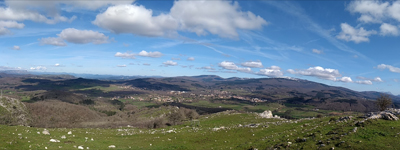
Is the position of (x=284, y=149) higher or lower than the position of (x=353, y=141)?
lower

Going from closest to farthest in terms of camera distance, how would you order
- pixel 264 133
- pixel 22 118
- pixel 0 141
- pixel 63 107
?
pixel 0 141
pixel 264 133
pixel 22 118
pixel 63 107

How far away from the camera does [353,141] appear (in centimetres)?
1970

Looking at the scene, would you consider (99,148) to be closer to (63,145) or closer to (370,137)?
(63,145)

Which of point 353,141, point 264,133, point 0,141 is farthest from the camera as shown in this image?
point 264,133

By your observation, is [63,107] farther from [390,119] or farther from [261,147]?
[390,119]

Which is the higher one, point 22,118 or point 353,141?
point 353,141

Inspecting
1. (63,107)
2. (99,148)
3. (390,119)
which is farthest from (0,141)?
(63,107)

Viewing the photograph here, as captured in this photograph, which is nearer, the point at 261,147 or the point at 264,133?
the point at 261,147

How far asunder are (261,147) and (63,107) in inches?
7187

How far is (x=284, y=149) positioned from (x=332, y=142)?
4.71 metres

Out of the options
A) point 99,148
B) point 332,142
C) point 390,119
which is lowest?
point 99,148

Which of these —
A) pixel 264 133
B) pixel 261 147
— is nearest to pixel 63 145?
pixel 261 147

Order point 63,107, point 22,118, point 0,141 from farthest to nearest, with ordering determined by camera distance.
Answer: point 63,107
point 22,118
point 0,141

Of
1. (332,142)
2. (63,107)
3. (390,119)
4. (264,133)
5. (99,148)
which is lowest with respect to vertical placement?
(63,107)
